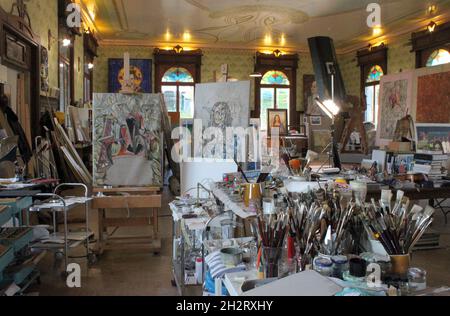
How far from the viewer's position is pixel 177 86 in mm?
13031

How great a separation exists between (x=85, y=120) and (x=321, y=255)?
8089 millimetres

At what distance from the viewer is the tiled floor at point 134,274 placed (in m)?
3.49

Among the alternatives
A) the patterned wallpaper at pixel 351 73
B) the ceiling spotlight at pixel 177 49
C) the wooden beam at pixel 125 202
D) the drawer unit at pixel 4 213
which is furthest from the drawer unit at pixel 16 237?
the patterned wallpaper at pixel 351 73

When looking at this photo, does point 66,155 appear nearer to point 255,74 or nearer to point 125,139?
point 125,139

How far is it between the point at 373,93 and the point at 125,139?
31.4ft

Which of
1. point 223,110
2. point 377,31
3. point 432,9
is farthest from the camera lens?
point 377,31

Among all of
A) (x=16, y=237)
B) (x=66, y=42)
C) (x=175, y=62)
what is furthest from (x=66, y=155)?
(x=175, y=62)

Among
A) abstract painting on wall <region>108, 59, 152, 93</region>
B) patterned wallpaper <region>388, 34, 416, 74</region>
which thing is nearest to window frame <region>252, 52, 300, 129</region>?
patterned wallpaper <region>388, 34, 416, 74</region>

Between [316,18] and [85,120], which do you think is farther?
[316,18]

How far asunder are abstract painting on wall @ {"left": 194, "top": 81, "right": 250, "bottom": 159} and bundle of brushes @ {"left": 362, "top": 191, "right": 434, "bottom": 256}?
Result: 3.22 m

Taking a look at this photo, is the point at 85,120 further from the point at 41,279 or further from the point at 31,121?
the point at 41,279

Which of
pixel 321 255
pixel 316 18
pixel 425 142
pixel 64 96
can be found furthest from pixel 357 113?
pixel 321 255

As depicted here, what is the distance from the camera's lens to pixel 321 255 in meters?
1.70

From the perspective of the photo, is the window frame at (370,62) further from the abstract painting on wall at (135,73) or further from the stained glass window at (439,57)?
the abstract painting on wall at (135,73)
